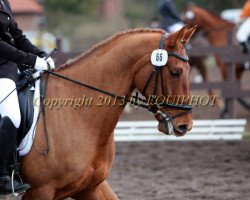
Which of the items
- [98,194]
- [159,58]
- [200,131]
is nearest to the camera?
[159,58]

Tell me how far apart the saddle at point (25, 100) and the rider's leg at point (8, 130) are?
2.5 inches

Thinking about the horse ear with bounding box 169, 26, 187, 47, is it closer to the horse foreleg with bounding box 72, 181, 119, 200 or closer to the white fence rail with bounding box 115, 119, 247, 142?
the horse foreleg with bounding box 72, 181, 119, 200

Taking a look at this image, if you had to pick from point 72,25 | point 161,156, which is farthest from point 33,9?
point 161,156

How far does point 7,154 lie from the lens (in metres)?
5.11

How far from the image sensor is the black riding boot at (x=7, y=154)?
5.07 metres

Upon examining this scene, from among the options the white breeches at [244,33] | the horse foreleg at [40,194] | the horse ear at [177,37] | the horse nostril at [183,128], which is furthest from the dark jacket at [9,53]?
the white breeches at [244,33]

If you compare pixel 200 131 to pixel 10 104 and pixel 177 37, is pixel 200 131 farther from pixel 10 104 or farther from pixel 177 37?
pixel 10 104

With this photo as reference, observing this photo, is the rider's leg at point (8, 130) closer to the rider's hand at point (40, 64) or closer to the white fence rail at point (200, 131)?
the rider's hand at point (40, 64)

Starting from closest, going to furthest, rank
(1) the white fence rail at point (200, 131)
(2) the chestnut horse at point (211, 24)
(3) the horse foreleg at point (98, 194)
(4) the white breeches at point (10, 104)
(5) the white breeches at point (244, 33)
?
(4) the white breeches at point (10, 104)
(3) the horse foreleg at point (98, 194)
(1) the white fence rail at point (200, 131)
(5) the white breeches at point (244, 33)
(2) the chestnut horse at point (211, 24)

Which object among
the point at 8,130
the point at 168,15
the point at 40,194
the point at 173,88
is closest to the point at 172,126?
the point at 173,88

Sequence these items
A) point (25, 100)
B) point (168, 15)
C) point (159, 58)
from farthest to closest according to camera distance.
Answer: point (168, 15)
point (25, 100)
point (159, 58)

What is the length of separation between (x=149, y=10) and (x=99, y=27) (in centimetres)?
565

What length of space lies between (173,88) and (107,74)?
0.55 m

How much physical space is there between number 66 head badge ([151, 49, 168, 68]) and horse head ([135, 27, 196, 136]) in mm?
22
